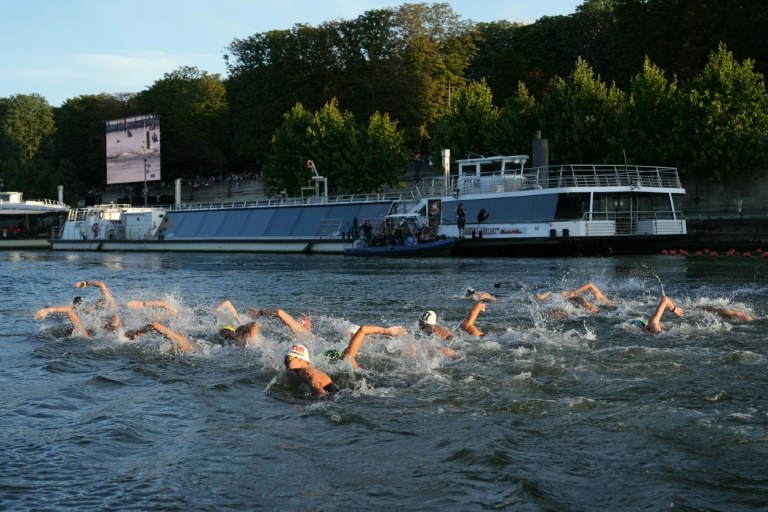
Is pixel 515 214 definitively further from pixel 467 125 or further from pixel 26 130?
pixel 26 130

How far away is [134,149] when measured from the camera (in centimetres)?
7838

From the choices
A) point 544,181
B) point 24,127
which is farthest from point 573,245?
point 24,127

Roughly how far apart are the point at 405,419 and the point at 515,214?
3205cm

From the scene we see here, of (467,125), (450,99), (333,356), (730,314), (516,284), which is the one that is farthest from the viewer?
(450,99)

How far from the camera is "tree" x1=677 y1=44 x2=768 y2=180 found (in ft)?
146

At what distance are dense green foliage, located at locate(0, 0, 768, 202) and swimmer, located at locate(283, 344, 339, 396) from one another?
126 ft

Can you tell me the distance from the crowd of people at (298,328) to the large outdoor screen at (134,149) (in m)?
61.4

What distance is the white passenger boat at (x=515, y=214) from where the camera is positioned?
39.2m

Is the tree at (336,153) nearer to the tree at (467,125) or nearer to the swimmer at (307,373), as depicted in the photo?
the tree at (467,125)

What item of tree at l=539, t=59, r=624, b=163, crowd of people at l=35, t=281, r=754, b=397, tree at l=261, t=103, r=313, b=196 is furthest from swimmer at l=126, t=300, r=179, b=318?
tree at l=261, t=103, r=313, b=196

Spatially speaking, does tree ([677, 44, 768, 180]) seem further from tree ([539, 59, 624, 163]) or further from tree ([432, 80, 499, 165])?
tree ([432, 80, 499, 165])

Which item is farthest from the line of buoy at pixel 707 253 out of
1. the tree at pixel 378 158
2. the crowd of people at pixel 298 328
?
the tree at pixel 378 158

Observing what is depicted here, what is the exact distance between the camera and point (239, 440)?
9070mm

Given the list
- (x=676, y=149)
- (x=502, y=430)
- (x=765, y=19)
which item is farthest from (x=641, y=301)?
(x=765, y=19)
